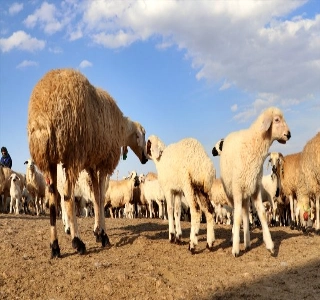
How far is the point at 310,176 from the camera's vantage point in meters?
11.7

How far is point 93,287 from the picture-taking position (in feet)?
18.6

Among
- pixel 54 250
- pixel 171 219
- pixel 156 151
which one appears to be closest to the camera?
pixel 54 250

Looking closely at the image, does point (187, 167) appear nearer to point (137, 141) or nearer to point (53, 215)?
point (53, 215)

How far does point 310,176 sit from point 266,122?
420 centimetres

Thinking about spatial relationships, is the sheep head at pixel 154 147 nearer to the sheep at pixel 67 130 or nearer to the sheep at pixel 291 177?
the sheep at pixel 67 130

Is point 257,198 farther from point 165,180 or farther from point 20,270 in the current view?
point 20,270

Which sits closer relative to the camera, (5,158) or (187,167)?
(187,167)

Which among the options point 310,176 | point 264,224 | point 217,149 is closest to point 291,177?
point 310,176

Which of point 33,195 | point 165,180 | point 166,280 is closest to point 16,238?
point 165,180

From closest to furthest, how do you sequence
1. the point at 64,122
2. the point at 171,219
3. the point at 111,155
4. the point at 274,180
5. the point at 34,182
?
the point at 64,122
the point at 111,155
the point at 171,219
the point at 274,180
the point at 34,182

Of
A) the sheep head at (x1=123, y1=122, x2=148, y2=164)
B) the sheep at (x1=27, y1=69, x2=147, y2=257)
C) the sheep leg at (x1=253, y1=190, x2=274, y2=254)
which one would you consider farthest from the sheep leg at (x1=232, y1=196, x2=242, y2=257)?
the sheep head at (x1=123, y1=122, x2=148, y2=164)

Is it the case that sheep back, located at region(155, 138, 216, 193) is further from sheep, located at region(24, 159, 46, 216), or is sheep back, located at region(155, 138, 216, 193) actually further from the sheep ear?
sheep, located at region(24, 159, 46, 216)

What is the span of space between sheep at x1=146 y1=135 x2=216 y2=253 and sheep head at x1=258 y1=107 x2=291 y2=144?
1.37m

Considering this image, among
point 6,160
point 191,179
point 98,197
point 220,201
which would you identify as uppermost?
point 6,160
